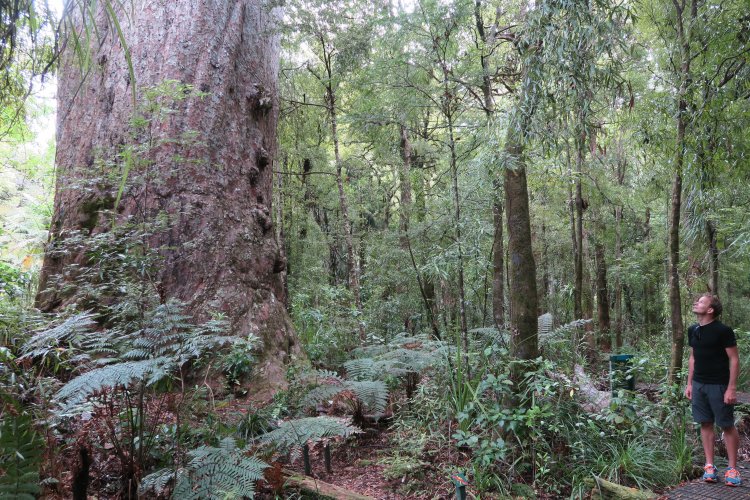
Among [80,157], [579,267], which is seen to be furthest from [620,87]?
[579,267]

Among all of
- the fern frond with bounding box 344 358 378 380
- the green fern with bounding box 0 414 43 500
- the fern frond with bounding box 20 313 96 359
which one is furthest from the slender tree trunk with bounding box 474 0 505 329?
the green fern with bounding box 0 414 43 500

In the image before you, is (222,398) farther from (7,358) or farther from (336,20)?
(336,20)

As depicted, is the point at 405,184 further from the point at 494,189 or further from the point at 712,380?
the point at 712,380

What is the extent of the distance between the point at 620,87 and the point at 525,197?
1.37 metres

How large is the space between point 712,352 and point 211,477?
4.56 metres

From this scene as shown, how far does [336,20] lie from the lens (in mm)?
8086

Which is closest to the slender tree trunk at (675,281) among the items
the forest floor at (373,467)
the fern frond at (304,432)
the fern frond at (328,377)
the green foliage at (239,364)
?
the forest floor at (373,467)

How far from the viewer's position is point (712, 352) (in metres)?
4.39

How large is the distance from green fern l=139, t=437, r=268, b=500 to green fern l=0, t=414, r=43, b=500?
0.69 metres

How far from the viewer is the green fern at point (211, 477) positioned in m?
2.66

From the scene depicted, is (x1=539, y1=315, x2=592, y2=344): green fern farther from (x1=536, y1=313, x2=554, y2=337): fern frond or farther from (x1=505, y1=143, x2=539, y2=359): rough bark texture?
(x1=505, y1=143, x2=539, y2=359): rough bark texture

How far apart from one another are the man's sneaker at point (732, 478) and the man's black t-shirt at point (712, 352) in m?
0.77

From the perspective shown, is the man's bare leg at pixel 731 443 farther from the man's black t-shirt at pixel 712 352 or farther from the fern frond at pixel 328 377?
the fern frond at pixel 328 377

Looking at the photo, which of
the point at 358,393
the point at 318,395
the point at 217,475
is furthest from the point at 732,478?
the point at 217,475
